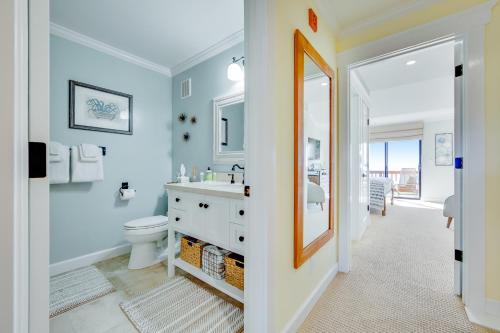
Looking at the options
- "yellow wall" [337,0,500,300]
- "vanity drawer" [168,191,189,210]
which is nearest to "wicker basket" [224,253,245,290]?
"vanity drawer" [168,191,189,210]

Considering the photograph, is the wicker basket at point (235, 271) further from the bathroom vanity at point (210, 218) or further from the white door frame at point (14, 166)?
the white door frame at point (14, 166)

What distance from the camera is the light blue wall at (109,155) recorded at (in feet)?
6.88

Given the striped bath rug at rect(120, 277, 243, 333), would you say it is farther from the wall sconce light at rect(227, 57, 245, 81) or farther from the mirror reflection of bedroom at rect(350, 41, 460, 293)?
the wall sconce light at rect(227, 57, 245, 81)

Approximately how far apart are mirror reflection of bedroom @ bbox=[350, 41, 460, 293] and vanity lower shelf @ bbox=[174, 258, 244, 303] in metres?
1.48

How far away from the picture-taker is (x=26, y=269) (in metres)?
0.51

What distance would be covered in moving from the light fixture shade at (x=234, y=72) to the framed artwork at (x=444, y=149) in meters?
6.50

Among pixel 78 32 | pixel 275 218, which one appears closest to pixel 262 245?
pixel 275 218

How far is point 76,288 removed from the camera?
1.83m

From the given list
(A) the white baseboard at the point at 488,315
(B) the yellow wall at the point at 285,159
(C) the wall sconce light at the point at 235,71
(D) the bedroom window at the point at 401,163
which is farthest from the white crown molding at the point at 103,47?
(D) the bedroom window at the point at 401,163

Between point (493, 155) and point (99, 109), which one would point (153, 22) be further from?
point (493, 155)

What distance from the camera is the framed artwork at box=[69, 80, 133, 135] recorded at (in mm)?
2189

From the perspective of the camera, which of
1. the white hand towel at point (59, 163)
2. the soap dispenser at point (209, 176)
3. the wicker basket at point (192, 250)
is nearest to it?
the wicker basket at point (192, 250)

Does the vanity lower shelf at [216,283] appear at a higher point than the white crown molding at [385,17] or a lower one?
lower

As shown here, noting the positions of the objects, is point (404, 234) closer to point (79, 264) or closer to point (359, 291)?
point (359, 291)
